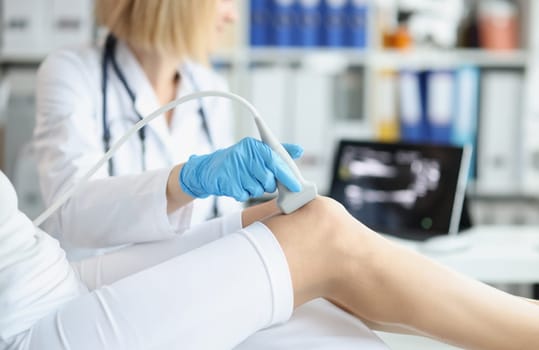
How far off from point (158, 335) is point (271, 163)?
11.6 inches

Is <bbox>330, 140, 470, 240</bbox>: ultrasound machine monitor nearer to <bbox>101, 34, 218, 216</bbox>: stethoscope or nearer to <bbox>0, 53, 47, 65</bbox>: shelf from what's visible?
<bbox>101, 34, 218, 216</bbox>: stethoscope

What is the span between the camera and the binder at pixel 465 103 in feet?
8.68

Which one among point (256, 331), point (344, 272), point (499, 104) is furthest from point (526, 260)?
point (499, 104)

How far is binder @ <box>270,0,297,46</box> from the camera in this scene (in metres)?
2.61

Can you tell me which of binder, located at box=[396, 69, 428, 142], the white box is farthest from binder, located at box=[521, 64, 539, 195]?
the white box

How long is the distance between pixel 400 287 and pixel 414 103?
5.91 ft

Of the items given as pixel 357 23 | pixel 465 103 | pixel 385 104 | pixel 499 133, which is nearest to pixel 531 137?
pixel 499 133

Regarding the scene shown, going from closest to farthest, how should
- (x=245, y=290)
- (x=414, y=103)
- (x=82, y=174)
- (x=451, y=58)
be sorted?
1. (x=245, y=290)
2. (x=82, y=174)
3. (x=414, y=103)
4. (x=451, y=58)

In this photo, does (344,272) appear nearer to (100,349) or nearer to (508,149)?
(100,349)

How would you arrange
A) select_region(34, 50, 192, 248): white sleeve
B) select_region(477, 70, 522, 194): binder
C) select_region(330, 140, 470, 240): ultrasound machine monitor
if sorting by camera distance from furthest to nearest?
select_region(477, 70, 522, 194): binder
select_region(330, 140, 470, 240): ultrasound machine monitor
select_region(34, 50, 192, 248): white sleeve

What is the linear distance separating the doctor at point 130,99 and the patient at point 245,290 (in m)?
0.39

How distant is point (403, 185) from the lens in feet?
5.78

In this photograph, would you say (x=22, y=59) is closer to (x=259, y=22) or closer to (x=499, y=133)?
(x=259, y=22)

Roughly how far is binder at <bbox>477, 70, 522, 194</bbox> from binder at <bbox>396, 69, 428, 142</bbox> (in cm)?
22
